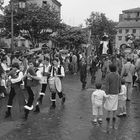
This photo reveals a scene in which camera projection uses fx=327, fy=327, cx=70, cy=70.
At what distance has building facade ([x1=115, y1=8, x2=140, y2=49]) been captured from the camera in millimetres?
107169

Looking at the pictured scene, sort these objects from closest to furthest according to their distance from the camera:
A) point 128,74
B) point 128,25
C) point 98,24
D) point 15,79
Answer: point 15,79 → point 128,74 → point 98,24 → point 128,25

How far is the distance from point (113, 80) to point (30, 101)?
8.49 ft

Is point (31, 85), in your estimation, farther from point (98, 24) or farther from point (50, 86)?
point (98, 24)

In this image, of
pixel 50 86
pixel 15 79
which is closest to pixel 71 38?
pixel 50 86

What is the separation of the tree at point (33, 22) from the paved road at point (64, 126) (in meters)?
24.3

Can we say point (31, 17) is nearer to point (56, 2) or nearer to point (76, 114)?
point (76, 114)

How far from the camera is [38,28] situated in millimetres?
36219

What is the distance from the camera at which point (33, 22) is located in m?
35.6

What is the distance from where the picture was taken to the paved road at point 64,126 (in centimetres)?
794

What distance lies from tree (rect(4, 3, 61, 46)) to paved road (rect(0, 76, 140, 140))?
2435 centimetres

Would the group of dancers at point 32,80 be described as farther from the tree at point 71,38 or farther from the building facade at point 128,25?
the building facade at point 128,25

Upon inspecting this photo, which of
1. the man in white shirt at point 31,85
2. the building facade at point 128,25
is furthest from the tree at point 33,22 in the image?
the building facade at point 128,25

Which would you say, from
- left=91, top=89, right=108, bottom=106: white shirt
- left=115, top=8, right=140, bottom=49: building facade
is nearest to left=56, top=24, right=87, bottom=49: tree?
left=91, top=89, right=108, bottom=106: white shirt

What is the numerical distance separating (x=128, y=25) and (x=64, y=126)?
10244cm
